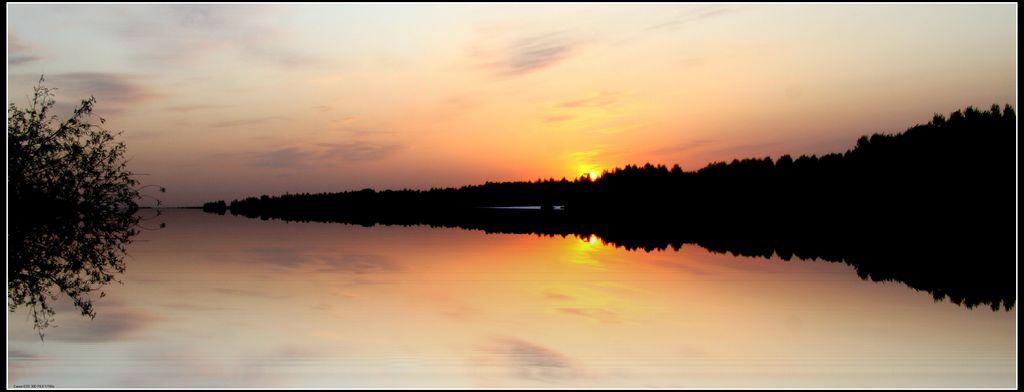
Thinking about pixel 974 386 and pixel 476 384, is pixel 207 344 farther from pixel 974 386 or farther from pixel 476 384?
pixel 974 386

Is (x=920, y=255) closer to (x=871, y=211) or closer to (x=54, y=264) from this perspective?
(x=54, y=264)

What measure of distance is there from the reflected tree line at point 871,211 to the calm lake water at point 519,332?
4.08 m

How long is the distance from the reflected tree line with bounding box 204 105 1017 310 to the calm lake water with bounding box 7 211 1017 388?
4077mm

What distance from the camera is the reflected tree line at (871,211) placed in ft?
91.8

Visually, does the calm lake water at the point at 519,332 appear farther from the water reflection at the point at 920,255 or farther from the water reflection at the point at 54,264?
the water reflection at the point at 920,255

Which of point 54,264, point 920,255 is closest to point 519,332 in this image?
point 54,264

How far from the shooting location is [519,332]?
46.3 ft

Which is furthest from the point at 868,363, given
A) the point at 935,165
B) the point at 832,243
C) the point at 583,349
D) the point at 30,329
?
the point at 935,165

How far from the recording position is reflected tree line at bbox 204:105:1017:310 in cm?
2798

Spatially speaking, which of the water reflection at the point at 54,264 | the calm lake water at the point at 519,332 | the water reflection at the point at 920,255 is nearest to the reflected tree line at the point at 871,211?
the water reflection at the point at 920,255

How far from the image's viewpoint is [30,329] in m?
14.0

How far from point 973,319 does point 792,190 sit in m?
90.3

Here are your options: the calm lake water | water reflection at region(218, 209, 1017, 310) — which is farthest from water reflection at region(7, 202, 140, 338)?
water reflection at region(218, 209, 1017, 310)

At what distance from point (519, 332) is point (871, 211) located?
72.9 metres
